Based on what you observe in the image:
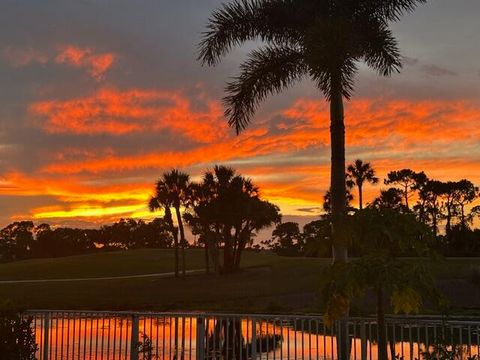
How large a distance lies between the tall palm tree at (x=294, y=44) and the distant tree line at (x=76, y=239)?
141238 mm

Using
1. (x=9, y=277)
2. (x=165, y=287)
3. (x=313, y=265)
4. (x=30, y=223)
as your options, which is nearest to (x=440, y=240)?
(x=165, y=287)

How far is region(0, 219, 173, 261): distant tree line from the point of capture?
15812 cm

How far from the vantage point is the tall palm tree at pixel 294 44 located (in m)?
15.3

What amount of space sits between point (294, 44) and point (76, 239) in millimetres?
152979

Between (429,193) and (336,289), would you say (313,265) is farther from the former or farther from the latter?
(336,289)

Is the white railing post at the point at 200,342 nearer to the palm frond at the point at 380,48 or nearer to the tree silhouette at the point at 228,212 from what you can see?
the palm frond at the point at 380,48

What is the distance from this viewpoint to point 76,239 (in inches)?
6373

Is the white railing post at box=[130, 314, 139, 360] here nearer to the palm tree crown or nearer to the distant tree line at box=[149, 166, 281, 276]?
the palm tree crown

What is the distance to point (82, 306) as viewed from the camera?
3944 cm

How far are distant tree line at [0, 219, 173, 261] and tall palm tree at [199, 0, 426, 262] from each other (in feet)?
463

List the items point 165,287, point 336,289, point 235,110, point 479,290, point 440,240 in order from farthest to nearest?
point 165,287 < point 479,290 < point 235,110 < point 440,240 < point 336,289

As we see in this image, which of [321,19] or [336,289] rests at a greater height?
[321,19]

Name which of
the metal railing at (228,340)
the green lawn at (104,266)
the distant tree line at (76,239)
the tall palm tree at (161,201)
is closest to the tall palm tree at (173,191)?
the tall palm tree at (161,201)

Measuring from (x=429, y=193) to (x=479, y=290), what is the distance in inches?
2506
